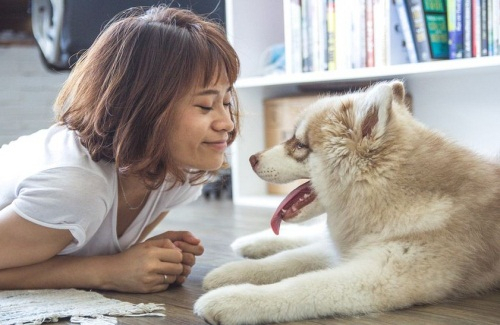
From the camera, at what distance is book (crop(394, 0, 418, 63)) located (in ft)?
9.02

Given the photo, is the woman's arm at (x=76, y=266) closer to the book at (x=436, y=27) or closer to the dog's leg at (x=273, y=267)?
the dog's leg at (x=273, y=267)

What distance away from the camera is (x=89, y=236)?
148 centimetres

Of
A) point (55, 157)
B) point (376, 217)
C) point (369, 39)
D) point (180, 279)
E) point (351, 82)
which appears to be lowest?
point (180, 279)

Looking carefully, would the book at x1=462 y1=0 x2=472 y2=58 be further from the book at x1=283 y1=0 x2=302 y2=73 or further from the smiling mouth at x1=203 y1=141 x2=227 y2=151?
the smiling mouth at x1=203 y1=141 x2=227 y2=151

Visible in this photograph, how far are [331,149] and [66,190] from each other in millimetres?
537

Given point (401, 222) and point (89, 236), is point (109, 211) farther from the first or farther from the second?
point (401, 222)

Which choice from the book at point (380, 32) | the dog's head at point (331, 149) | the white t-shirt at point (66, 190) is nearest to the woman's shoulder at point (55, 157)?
the white t-shirt at point (66, 190)

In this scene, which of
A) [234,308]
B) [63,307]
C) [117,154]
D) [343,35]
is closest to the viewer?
[234,308]

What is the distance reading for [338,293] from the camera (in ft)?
3.94

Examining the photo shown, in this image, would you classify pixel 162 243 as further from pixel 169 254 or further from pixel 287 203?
pixel 287 203

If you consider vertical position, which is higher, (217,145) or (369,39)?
(369,39)

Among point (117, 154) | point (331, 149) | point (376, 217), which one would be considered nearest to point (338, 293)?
point (376, 217)

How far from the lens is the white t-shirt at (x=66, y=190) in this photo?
54.0 inches

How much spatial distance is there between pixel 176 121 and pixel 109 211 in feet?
0.85
